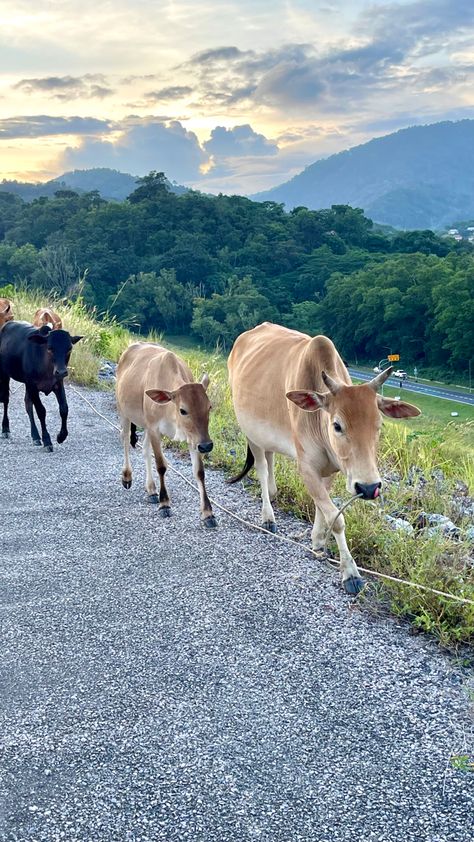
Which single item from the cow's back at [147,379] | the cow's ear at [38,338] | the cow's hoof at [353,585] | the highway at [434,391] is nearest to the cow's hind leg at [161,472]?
the cow's back at [147,379]

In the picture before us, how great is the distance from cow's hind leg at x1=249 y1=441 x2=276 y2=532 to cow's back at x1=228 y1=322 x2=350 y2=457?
0.15 m

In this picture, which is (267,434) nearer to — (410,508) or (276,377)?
(276,377)

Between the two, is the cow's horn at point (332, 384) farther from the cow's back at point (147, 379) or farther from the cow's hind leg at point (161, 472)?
the cow's hind leg at point (161, 472)

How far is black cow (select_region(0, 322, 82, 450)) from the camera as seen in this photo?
8258 mm

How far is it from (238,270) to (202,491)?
7270 centimetres

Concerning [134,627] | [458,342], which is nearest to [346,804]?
[134,627]

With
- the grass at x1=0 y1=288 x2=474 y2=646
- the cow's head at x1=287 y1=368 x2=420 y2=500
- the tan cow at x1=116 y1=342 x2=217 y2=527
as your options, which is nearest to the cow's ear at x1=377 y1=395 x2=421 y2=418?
the cow's head at x1=287 y1=368 x2=420 y2=500

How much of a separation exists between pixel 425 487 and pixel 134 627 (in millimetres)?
3023

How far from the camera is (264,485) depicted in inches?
230

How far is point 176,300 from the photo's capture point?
67812 millimetres

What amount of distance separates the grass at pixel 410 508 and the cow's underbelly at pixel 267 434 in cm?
66

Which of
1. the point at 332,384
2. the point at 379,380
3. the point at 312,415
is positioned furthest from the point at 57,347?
the point at 379,380

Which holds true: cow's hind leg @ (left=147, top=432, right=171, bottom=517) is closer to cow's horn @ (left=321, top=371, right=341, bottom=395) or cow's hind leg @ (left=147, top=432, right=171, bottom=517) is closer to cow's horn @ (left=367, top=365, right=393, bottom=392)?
cow's horn @ (left=321, top=371, right=341, bottom=395)

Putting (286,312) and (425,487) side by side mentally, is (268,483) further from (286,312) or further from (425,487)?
(286,312)
